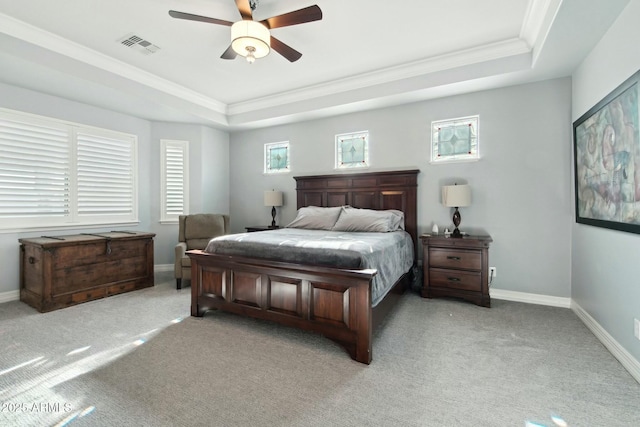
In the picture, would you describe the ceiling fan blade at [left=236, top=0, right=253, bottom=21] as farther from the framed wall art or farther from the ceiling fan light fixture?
the framed wall art

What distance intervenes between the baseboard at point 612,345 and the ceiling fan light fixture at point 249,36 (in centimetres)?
369

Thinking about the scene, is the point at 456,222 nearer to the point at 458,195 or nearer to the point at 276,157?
the point at 458,195

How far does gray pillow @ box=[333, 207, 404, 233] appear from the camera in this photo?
12.3 feet

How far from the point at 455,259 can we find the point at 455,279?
0.24 metres

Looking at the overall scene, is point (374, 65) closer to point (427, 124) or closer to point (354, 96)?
point (354, 96)

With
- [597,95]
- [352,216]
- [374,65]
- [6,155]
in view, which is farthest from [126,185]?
[597,95]

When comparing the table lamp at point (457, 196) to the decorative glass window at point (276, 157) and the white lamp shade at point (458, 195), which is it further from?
the decorative glass window at point (276, 157)

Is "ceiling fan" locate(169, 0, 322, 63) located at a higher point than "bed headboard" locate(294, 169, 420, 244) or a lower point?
higher

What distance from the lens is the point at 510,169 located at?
11.9ft

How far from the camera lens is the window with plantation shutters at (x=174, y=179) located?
16.9 ft

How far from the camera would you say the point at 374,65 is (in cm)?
372

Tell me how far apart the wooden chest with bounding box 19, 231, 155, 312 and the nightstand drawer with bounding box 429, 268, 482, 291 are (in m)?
3.94

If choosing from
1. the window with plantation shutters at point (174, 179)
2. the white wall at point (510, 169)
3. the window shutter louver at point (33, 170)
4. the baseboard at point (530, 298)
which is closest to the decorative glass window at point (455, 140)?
the white wall at point (510, 169)

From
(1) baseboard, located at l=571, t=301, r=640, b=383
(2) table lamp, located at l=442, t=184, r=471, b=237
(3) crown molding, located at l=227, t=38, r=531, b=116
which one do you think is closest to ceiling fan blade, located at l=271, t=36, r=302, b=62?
(3) crown molding, located at l=227, t=38, r=531, b=116
